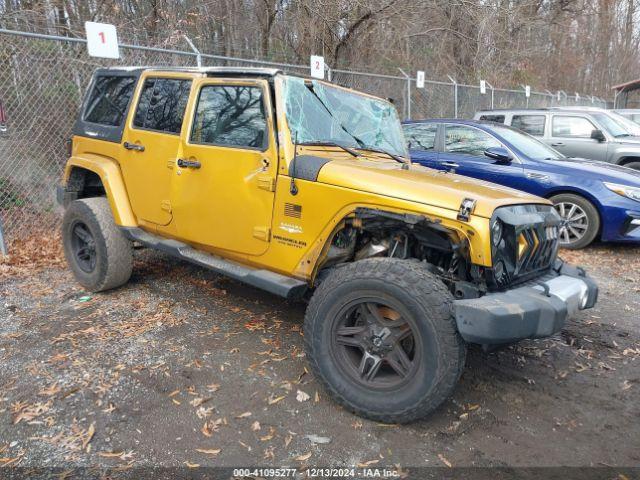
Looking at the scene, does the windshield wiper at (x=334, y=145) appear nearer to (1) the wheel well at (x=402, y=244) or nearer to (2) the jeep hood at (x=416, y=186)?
(2) the jeep hood at (x=416, y=186)

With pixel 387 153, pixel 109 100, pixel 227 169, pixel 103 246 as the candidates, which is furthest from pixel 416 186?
pixel 109 100

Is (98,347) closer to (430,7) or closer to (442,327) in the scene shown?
(442,327)

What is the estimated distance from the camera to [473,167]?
6.76m

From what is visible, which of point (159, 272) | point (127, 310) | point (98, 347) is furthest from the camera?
point (159, 272)

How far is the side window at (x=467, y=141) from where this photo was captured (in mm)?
6898

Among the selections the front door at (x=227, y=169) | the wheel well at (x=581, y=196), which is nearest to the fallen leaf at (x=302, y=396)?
the front door at (x=227, y=169)

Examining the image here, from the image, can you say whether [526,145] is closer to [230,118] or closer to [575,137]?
[575,137]

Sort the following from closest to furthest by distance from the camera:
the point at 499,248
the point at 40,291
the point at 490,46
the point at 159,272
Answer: the point at 499,248 < the point at 40,291 < the point at 159,272 < the point at 490,46

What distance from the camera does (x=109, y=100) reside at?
15.7 feet

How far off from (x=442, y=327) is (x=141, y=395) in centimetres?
194

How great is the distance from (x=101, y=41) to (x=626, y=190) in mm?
6560

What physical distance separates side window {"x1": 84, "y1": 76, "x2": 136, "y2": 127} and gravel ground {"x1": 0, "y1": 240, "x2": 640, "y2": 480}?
1724mm

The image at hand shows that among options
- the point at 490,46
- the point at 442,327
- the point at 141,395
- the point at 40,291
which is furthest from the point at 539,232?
the point at 490,46

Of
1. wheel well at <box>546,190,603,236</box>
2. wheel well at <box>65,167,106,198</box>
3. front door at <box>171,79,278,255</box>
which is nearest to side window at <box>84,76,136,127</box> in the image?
wheel well at <box>65,167,106,198</box>
